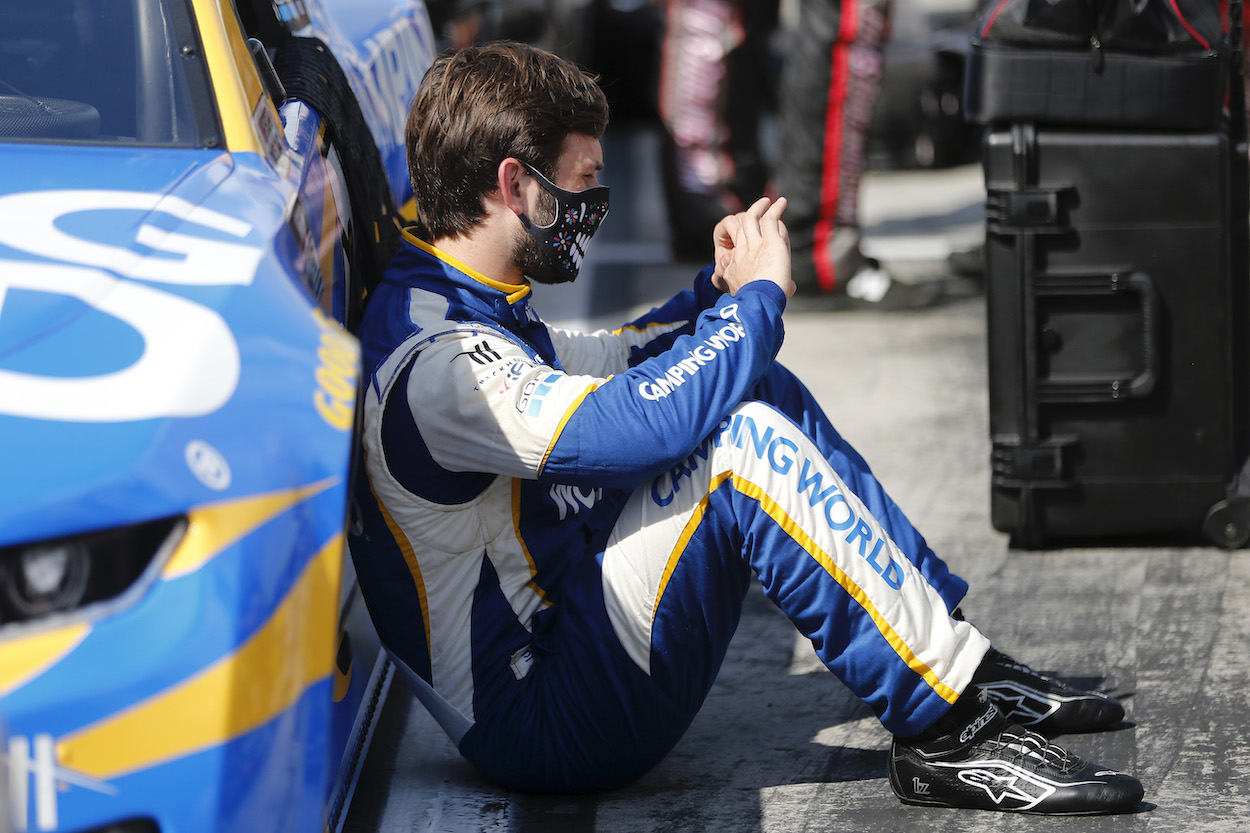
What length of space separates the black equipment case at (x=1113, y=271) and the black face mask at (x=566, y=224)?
4.55 feet

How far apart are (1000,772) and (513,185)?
123 centimetres

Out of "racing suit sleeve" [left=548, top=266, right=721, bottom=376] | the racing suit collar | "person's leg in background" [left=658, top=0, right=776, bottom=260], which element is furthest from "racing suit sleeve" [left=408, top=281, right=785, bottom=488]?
"person's leg in background" [left=658, top=0, right=776, bottom=260]

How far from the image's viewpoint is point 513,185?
7.56 feet

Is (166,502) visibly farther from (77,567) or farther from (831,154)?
(831,154)

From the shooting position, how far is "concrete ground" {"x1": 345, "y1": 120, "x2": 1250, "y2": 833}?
2375mm

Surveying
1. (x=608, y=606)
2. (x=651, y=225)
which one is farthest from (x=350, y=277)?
(x=651, y=225)

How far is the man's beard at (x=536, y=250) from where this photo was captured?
2326mm

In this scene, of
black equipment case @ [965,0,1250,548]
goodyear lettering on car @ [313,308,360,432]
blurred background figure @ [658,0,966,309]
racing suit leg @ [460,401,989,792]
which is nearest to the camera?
goodyear lettering on car @ [313,308,360,432]

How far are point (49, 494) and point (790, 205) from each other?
5308 mm

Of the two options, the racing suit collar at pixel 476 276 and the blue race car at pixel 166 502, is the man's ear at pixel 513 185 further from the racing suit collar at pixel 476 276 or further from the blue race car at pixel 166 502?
the blue race car at pixel 166 502

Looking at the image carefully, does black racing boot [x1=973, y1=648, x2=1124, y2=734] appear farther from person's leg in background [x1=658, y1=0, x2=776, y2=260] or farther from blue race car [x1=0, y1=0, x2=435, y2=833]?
person's leg in background [x1=658, y1=0, x2=776, y2=260]

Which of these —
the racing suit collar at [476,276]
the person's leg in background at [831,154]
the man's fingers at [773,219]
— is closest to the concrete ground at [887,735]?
the racing suit collar at [476,276]

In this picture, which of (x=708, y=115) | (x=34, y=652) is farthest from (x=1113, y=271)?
(x=708, y=115)

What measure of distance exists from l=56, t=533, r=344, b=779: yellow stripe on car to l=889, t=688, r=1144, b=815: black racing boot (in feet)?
3.95
